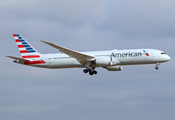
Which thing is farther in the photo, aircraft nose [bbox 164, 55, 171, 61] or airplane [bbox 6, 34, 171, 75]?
aircraft nose [bbox 164, 55, 171, 61]

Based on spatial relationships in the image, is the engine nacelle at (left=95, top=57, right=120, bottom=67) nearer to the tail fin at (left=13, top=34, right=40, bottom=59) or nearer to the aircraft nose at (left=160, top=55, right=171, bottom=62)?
the aircraft nose at (left=160, top=55, right=171, bottom=62)

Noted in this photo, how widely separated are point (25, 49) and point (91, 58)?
13.8 meters

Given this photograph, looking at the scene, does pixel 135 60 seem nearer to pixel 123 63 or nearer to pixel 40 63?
pixel 123 63

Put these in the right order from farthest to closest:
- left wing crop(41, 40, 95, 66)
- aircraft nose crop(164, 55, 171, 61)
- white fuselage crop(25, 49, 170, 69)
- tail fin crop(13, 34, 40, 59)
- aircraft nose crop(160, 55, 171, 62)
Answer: tail fin crop(13, 34, 40, 59)
aircraft nose crop(164, 55, 171, 61)
aircraft nose crop(160, 55, 171, 62)
white fuselage crop(25, 49, 170, 69)
left wing crop(41, 40, 95, 66)

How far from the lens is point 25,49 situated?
200 feet

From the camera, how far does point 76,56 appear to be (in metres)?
54.0

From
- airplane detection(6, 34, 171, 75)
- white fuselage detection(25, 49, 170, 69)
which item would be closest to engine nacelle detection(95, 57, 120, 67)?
airplane detection(6, 34, 171, 75)

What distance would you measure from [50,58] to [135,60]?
15.0 metres

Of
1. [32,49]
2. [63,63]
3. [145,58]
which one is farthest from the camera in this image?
[32,49]

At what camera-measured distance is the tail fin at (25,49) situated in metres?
59.9

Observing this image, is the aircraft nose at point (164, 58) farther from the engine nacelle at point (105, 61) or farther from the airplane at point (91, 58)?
the engine nacelle at point (105, 61)

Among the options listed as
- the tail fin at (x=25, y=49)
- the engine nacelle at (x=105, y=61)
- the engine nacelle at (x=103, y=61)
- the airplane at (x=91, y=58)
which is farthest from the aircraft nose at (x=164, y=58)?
the tail fin at (x=25, y=49)

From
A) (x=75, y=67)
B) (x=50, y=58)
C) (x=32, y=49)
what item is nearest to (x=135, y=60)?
(x=75, y=67)

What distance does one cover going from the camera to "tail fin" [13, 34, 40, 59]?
5992cm
